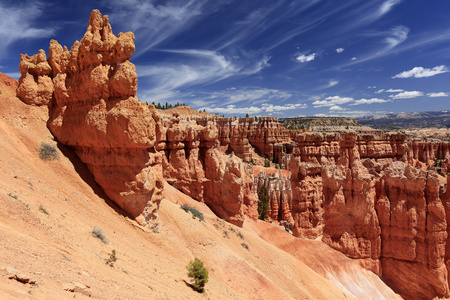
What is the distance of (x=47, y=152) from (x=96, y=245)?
7.06 meters

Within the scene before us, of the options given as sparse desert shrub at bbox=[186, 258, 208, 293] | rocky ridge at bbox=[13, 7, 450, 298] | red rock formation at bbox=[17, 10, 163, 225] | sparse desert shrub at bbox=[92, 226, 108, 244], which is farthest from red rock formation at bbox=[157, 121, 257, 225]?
sparse desert shrub at bbox=[92, 226, 108, 244]

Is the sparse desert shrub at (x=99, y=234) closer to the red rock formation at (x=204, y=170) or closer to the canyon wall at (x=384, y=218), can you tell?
the red rock formation at (x=204, y=170)

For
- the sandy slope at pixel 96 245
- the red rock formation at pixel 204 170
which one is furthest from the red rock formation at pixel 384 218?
the red rock formation at pixel 204 170

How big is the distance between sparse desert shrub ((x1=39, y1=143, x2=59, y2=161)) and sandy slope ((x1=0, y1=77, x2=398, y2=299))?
279 millimetres

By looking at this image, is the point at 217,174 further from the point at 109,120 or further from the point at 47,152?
the point at 47,152

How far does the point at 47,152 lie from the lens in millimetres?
14688

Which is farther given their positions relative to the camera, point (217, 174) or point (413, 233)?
point (217, 174)

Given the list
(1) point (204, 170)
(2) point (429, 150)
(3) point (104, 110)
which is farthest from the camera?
(2) point (429, 150)

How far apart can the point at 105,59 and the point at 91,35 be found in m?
1.56

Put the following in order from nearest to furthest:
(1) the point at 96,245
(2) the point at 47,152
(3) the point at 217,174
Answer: (1) the point at 96,245, (2) the point at 47,152, (3) the point at 217,174

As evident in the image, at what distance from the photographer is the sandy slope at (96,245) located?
7.30 meters

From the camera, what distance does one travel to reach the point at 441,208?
22.5 metres

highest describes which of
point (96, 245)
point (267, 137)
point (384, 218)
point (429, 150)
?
point (267, 137)

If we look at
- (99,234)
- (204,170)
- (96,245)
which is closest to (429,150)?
(204,170)
